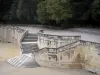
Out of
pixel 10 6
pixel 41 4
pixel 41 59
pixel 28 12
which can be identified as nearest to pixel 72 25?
pixel 41 4

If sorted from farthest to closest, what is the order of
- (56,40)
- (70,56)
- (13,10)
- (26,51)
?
1. (13,10)
2. (26,51)
3. (56,40)
4. (70,56)

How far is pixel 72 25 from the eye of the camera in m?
30.5

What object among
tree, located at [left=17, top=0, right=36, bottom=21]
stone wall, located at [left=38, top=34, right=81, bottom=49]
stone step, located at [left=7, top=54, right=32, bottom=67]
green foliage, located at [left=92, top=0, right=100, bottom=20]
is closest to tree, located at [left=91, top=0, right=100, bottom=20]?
green foliage, located at [left=92, top=0, right=100, bottom=20]

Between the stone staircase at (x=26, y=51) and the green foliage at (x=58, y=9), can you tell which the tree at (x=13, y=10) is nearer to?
the stone staircase at (x=26, y=51)

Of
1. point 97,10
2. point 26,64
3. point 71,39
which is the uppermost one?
point 97,10

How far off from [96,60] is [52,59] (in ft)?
11.1

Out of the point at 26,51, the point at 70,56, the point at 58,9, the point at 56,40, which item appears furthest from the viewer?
the point at 58,9

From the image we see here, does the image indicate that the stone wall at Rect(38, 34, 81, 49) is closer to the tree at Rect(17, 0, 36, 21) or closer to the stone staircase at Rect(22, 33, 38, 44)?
the stone staircase at Rect(22, 33, 38, 44)

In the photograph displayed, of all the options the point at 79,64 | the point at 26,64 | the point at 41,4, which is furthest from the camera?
the point at 41,4

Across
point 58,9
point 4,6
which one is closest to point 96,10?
point 58,9

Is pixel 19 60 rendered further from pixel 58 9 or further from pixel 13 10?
pixel 13 10

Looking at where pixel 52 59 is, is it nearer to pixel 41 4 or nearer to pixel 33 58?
pixel 33 58

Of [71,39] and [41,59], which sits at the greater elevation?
[71,39]

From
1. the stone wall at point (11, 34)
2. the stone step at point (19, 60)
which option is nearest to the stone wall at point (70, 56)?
the stone step at point (19, 60)
